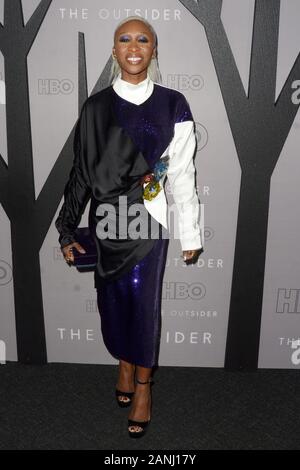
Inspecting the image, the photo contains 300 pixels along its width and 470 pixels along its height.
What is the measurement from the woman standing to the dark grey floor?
0.14 metres

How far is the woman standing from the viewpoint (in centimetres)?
166

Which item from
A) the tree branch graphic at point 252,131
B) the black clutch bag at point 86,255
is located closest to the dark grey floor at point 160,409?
the tree branch graphic at point 252,131

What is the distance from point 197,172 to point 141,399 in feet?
3.51

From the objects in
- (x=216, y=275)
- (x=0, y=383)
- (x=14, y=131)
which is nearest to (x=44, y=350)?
(x=0, y=383)

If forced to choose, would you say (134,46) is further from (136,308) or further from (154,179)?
(136,308)

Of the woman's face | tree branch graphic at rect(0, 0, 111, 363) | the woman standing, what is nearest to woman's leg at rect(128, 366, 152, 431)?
the woman standing

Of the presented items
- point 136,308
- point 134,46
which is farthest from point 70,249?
point 134,46

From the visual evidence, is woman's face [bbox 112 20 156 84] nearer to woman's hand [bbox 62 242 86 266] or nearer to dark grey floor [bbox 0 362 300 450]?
woman's hand [bbox 62 242 86 266]

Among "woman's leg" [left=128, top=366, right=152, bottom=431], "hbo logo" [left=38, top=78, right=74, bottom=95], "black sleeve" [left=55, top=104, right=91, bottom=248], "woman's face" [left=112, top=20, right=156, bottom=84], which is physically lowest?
"woman's leg" [left=128, top=366, right=152, bottom=431]

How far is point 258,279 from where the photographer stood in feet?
7.39

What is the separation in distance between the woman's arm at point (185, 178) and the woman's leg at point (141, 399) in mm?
573

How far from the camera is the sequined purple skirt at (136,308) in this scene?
1.80 metres

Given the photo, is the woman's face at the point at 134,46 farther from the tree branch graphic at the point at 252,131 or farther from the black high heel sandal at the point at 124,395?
the black high heel sandal at the point at 124,395

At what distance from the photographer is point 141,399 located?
6.38ft
